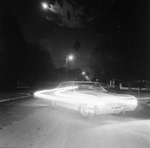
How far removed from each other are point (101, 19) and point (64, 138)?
703 inches

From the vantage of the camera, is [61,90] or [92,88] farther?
[61,90]

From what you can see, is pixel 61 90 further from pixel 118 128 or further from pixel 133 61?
pixel 133 61

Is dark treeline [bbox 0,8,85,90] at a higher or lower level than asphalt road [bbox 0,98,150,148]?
higher

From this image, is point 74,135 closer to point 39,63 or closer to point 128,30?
point 128,30

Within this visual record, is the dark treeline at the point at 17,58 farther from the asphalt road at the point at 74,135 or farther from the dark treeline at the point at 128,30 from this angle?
the asphalt road at the point at 74,135

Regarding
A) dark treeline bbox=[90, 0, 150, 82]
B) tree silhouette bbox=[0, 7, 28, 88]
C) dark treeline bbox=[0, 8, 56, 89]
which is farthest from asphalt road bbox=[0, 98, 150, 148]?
tree silhouette bbox=[0, 7, 28, 88]

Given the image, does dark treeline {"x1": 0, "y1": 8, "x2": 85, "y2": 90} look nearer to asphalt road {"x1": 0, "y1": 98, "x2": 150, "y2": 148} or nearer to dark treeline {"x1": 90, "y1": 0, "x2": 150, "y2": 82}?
dark treeline {"x1": 90, "y1": 0, "x2": 150, "y2": 82}

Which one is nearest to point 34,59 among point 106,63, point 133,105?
point 106,63

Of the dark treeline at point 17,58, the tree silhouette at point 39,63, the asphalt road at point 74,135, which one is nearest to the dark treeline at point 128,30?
the asphalt road at point 74,135

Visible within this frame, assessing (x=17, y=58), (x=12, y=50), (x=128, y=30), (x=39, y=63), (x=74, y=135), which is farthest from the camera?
(x=39, y=63)

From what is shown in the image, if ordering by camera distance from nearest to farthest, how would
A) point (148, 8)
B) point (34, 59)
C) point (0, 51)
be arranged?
point (148, 8), point (0, 51), point (34, 59)

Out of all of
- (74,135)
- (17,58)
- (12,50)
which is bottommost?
(74,135)

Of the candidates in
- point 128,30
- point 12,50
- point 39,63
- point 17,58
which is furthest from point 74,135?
point 39,63

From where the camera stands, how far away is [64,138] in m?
5.52
